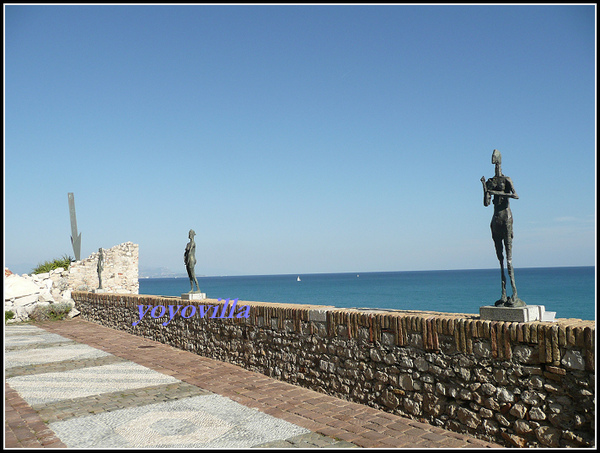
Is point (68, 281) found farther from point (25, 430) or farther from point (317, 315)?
point (317, 315)

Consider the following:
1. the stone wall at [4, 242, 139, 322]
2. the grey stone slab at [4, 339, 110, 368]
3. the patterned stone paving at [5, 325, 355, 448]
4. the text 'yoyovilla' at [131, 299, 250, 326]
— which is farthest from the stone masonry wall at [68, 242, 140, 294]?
the patterned stone paving at [5, 325, 355, 448]

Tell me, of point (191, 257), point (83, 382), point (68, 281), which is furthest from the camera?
point (68, 281)

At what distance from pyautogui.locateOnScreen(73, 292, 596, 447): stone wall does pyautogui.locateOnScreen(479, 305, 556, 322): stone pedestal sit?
134 mm

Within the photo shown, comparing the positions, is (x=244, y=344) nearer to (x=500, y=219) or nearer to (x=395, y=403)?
(x=395, y=403)

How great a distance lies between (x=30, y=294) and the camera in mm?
18828

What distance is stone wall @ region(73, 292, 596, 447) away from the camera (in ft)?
14.2

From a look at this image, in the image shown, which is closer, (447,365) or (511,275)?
(511,275)

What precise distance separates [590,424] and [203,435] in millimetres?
3796

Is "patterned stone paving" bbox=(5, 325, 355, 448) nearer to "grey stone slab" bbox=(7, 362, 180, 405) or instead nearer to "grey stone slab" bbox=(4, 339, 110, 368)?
"grey stone slab" bbox=(7, 362, 180, 405)

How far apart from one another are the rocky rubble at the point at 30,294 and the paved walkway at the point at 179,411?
391 inches

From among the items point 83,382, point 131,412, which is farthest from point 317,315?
point 83,382

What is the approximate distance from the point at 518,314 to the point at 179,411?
424 cm

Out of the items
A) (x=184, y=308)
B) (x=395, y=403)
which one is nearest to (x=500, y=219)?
(x=395, y=403)

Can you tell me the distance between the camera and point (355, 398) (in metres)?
6.43
